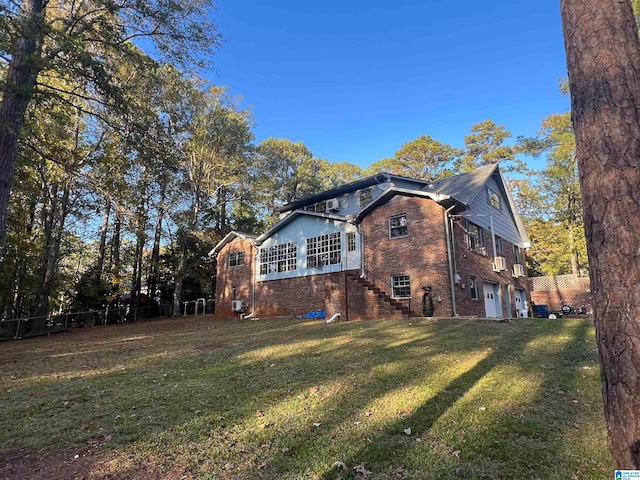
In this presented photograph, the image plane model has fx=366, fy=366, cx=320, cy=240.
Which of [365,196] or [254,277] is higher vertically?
[365,196]

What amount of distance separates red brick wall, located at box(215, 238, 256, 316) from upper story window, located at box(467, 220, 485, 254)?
12.0m

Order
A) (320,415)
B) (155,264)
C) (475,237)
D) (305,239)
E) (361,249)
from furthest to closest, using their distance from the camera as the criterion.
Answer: (155,264)
(305,239)
(361,249)
(475,237)
(320,415)

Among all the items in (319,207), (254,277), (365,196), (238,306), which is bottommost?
(238,306)

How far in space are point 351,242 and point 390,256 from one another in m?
2.34

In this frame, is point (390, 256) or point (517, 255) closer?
point (390, 256)

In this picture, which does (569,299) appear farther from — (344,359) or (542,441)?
(542,441)

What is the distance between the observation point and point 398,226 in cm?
1627

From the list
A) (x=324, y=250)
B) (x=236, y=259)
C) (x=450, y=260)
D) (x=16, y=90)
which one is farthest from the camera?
(x=236, y=259)

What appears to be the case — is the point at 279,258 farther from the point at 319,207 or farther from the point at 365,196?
the point at 365,196

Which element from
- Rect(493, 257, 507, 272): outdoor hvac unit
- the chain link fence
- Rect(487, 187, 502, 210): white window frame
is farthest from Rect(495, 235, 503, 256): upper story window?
the chain link fence

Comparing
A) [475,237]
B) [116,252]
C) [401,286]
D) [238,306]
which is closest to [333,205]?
[238,306]

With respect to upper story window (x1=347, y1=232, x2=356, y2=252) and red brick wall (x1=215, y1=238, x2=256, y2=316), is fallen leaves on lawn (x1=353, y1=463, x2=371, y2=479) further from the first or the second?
red brick wall (x1=215, y1=238, x2=256, y2=316)

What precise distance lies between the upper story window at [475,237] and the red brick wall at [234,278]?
12.0 meters

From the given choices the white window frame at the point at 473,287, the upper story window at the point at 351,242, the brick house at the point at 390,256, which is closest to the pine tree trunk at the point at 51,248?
the brick house at the point at 390,256
